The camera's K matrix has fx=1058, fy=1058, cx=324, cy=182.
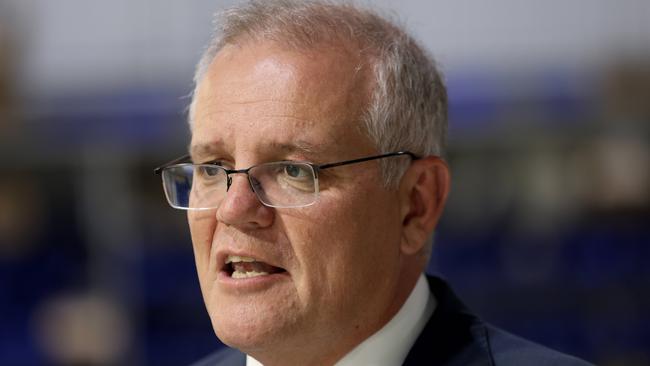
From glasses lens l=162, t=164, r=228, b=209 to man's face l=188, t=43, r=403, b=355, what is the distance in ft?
0.09

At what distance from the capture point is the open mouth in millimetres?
2166

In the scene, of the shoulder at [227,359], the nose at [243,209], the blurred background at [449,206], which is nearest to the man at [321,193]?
the nose at [243,209]

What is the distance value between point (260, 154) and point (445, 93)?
565 mm

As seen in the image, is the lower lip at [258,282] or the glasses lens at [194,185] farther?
the glasses lens at [194,185]

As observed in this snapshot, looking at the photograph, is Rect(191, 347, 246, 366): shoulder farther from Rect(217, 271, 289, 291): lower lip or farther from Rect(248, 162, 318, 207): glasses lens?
Rect(248, 162, 318, 207): glasses lens

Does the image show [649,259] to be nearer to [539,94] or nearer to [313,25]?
[539,94]

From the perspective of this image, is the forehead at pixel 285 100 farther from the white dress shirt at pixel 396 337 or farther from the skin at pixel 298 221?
the white dress shirt at pixel 396 337

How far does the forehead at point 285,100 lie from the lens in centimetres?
216

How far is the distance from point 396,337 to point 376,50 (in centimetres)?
62

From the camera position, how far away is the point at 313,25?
228 centimetres

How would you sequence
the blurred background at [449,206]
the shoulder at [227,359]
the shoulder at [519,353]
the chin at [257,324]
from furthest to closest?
1. the blurred background at [449,206]
2. the shoulder at [227,359]
3. the shoulder at [519,353]
4. the chin at [257,324]

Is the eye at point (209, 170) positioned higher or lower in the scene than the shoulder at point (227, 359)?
higher

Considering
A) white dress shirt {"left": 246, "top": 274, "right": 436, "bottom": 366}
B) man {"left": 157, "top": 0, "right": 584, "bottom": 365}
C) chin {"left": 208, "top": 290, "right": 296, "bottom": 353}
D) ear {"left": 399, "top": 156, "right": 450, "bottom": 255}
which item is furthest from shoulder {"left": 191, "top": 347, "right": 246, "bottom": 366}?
ear {"left": 399, "top": 156, "right": 450, "bottom": 255}

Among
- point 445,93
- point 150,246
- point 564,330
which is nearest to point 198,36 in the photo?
point 150,246
